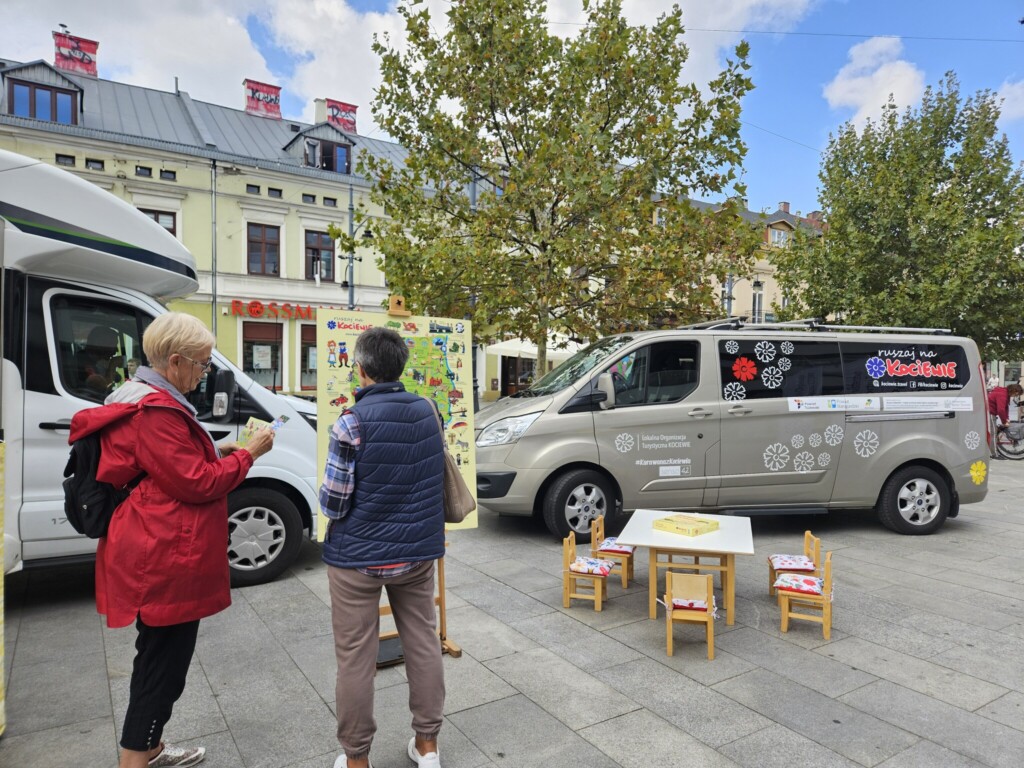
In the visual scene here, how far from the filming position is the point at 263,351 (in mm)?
28281

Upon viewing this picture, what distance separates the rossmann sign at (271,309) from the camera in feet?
90.1

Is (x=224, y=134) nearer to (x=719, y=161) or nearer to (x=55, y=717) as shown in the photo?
(x=719, y=161)

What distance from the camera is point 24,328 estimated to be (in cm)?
448

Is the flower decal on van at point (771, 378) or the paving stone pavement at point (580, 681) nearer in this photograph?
the paving stone pavement at point (580, 681)

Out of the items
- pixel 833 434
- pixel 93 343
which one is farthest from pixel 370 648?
pixel 833 434

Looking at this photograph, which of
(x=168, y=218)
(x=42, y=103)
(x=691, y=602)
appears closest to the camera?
(x=691, y=602)

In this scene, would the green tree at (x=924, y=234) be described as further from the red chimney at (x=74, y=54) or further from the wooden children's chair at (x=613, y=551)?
the red chimney at (x=74, y=54)

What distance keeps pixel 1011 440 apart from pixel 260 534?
1537cm

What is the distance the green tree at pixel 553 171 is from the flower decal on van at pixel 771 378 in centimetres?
322

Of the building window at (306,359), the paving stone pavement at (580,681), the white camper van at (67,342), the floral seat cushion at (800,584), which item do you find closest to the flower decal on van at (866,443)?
the paving stone pavement at (580,681)

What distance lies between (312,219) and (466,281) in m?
21.9

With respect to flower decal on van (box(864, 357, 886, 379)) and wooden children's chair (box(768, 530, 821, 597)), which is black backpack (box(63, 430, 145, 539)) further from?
flower decal on van (box(864, 357, 886, 379))

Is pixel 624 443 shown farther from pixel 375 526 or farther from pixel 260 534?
pixel 375 526

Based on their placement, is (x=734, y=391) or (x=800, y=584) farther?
(x=734, y=391)
